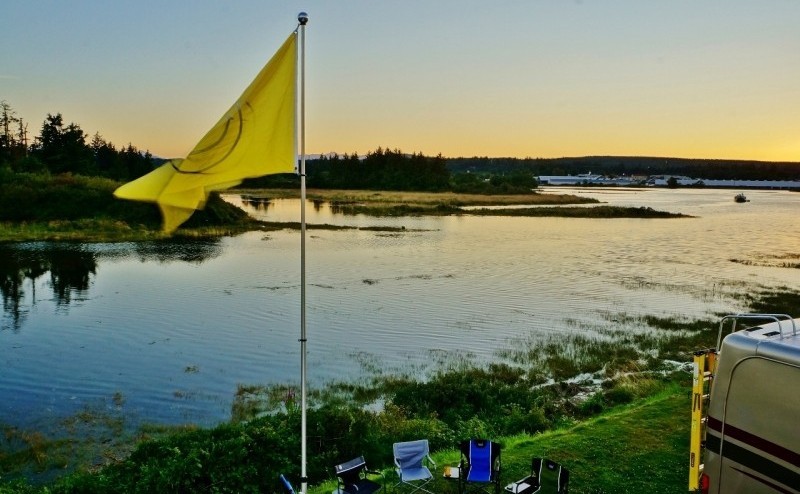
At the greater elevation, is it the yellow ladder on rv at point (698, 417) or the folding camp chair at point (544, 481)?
the yellow ladder on rv at point (698, 417)

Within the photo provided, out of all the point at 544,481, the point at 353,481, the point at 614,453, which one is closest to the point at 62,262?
the point at 353,481

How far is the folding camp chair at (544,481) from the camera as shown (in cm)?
908

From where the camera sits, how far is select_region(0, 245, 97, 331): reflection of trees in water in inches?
1257

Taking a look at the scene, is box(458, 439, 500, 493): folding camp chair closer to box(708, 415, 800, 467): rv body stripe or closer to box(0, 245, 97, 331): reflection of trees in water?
box(708, 415, 800, 467): rv body stripe

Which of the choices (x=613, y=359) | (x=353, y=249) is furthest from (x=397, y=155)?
(x=613, y=359)

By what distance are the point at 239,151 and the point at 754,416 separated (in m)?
7.00

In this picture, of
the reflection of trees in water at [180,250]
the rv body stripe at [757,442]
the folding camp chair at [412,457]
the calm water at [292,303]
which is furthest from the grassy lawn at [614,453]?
the reflection of trees in water at [180,250]

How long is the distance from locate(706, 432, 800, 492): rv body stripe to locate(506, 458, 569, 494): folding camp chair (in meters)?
2.54

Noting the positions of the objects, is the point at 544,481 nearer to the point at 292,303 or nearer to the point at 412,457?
the point at 412,457

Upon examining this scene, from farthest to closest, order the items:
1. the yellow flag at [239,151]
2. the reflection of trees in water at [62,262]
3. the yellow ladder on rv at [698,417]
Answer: the reflection of trees in water at [62,262] < the yellow ladder on rv at [698,417] < the yellow flag at [239,151]

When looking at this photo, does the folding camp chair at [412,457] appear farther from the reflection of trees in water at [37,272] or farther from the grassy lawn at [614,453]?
the reflection of trees in water at [37,272]

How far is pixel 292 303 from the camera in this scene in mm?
32656

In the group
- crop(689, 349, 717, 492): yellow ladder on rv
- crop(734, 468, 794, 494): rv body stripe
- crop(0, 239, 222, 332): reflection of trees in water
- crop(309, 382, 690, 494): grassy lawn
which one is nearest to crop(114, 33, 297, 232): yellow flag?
crop(689, 349, 717, 492): yellow ladder on rv

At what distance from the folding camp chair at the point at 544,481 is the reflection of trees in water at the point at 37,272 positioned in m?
25.9
